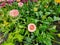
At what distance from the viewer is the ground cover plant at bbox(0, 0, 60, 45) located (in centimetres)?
145

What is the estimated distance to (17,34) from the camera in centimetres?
146

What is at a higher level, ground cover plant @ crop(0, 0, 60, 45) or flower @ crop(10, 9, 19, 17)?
flower @ crop(10, 9, 19, 17)

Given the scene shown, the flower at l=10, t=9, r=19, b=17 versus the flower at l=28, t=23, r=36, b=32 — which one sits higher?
the flower at l=10, t=9, r=19, b=17

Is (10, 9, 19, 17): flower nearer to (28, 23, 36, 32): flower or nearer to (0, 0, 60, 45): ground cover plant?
(0, 0, 60, 45): ground cover plant

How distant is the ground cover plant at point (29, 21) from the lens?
1.45 metres

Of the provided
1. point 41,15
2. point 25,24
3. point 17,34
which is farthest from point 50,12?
point 17,34

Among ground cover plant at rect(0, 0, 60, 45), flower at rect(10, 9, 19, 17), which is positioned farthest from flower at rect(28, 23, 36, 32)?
flower at rect(10, 9, 19, 17)

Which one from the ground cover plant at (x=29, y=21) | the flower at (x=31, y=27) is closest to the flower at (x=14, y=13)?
the ground cover plant at (x=29, y=21)

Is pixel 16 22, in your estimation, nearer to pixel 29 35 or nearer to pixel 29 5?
pixel 29 35

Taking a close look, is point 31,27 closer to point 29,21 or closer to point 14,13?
point 29,21

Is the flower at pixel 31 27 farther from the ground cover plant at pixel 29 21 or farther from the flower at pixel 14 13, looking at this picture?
the flower at pixel 14 13

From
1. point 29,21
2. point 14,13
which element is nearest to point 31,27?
point 29,21

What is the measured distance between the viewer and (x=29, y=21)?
153 cm

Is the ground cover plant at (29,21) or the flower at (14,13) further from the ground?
the flower at (14,13)
